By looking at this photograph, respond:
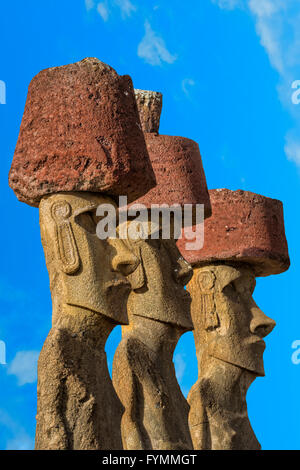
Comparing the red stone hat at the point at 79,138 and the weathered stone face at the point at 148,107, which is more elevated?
the weathered stone face at the point at 148,107

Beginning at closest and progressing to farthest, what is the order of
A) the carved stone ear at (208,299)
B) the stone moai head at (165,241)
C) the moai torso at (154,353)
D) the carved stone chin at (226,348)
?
1. the moai torso at (154,353)
2. the stone moai head at (165,241)
3. the carved stone chin at (226,348)
4. the carved stone ear at (208,299)

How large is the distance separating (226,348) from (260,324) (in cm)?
48

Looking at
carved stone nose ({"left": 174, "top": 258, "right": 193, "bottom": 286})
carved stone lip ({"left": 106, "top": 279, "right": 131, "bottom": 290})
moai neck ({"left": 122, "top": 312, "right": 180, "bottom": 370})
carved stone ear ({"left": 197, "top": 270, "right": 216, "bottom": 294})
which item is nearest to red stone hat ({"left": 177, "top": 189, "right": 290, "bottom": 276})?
carved stone ear ({"left": 197, "top": 270, "right": 216, "bottom": 294})

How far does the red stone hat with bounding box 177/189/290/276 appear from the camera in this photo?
36.7ft

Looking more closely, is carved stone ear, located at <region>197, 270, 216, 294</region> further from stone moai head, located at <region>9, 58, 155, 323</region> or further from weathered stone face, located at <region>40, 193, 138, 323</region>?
weathered stone face, located at <region>40, 193, 138, 323</region>

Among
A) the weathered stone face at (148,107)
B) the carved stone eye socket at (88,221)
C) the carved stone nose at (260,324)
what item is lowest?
the carved stone eye socket at (88,221)

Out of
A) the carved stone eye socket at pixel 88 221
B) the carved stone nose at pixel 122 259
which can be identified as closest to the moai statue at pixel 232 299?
the carved stone nose at pixel 122 259

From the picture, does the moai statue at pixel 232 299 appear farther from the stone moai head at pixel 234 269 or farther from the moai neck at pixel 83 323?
the moai neck at pixel 83 323

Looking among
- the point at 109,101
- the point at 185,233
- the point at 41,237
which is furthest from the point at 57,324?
the point at 185,233

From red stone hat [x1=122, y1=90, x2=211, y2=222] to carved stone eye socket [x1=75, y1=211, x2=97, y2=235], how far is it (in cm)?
168

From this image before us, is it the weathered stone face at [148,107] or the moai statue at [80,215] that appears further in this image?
the weathered stone face at [148,107]

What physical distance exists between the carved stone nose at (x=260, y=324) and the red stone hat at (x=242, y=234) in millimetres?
518

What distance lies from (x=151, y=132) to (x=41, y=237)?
2358mm

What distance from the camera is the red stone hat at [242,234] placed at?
1117 cm
